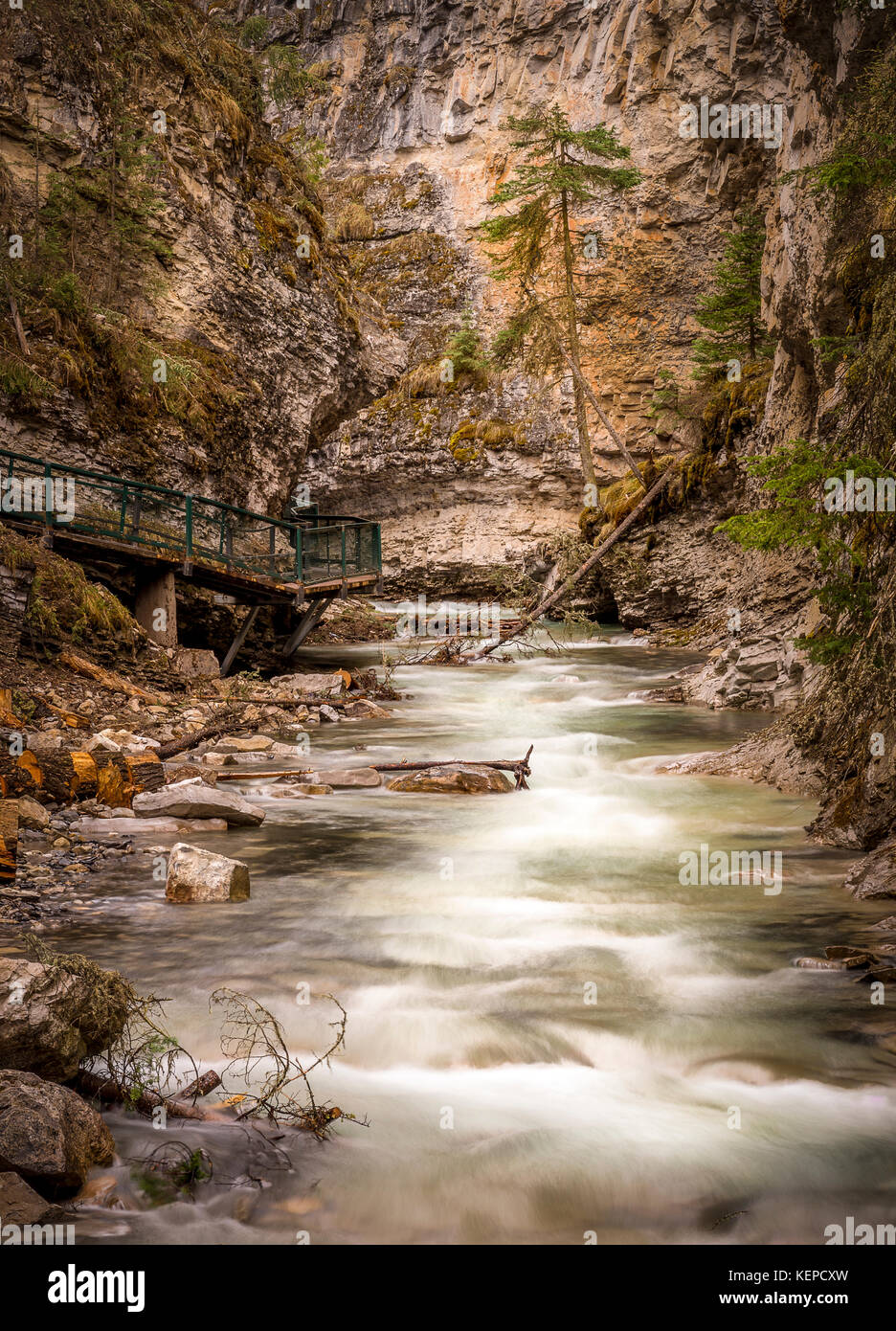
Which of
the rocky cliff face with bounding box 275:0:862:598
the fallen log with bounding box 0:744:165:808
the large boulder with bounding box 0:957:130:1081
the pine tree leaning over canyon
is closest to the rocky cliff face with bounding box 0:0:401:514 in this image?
the pine tree leaning over canyon

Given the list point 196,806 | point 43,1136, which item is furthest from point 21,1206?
point 196,806

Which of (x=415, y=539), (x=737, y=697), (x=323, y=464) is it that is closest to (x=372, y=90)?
(x=323, y=464)

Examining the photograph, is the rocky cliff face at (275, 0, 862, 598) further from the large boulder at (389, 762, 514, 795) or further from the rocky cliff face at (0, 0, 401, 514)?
the large boulder at (389, 762, 514, 795)

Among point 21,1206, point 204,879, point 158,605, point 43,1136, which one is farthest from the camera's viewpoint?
point 158,605

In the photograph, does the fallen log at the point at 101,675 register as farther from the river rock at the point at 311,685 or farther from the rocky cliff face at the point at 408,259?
the rocky cliff face at the point at 408,259

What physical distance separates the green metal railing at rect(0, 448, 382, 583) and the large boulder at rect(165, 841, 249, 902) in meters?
8.13

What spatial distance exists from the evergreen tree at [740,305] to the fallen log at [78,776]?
18630 millimetres

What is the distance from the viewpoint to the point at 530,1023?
4.21m

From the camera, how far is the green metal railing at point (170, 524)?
479 inches

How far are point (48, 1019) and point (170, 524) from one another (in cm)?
1166

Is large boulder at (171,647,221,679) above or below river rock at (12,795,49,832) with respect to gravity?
above

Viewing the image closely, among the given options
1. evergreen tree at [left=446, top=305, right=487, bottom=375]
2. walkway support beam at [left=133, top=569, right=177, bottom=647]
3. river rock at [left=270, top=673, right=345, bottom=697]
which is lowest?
river rock at [left=270, top=673, right=345, bottom=697]

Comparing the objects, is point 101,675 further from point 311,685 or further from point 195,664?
point 311,685

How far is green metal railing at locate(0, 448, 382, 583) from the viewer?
39.9ft
